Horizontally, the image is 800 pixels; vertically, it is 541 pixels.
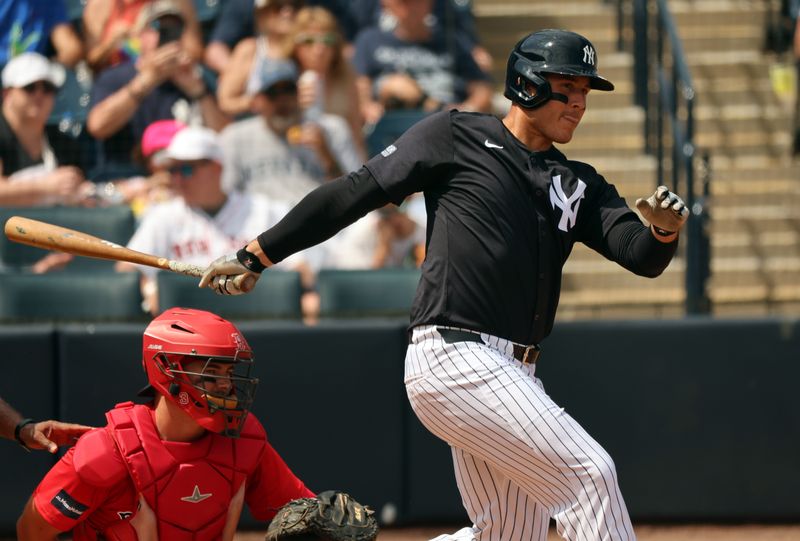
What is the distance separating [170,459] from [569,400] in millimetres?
2984

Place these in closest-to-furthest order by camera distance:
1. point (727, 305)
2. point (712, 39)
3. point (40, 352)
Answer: point (40, 352), point (727, 305), point (712, 39)

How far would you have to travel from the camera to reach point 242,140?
304 inches

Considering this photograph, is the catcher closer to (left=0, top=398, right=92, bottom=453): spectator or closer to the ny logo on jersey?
(left=0, top=398, right=92, bottom=453): spectator

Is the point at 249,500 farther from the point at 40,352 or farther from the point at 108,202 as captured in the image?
the point at 108,202

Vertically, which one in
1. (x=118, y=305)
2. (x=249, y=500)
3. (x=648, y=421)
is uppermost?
(x=249, y=500)

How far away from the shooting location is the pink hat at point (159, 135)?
7.42 m

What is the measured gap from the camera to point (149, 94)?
7.83m

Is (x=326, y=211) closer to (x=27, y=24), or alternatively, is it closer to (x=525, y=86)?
(x=525, y=86)

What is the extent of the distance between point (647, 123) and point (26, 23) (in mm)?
4085

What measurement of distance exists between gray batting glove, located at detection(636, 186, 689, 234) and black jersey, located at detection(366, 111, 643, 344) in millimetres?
287

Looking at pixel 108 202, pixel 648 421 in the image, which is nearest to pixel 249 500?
pixel 648 421

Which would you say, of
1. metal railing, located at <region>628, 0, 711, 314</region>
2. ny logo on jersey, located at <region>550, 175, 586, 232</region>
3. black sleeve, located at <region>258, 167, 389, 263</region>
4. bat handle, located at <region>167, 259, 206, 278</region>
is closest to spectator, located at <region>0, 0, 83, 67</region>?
metal railing, located at <region>628, 0, 711, 314</region>

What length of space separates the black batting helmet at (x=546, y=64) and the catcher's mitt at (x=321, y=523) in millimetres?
1264

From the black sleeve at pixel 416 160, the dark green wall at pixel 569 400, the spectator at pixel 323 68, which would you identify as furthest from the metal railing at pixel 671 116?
the black sleeve at pixel 416 160
